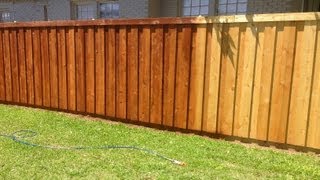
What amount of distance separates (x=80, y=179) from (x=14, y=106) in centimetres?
497

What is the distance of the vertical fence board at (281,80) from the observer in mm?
4863

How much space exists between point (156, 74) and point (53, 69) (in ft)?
8.38

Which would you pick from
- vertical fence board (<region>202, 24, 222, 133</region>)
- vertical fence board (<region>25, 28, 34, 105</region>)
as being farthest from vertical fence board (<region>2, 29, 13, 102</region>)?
vertical fence board (<region>202, 24, 222, 133</region>)

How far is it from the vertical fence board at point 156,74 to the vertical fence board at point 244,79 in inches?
54.3

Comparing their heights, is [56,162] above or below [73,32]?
below

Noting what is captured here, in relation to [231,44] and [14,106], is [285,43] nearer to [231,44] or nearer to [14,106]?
[231,44]

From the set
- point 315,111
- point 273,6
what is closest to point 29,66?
point 315,111

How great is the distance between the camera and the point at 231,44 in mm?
5328

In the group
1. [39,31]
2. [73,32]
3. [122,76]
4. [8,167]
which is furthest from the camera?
[39,31]

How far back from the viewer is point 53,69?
7.47 metres

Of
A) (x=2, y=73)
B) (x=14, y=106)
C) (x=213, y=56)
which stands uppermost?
(x=213, y=56)

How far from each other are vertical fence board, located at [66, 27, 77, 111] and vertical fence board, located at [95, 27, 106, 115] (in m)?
0.60

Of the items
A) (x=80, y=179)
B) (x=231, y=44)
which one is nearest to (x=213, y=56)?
(x=231, y=44)

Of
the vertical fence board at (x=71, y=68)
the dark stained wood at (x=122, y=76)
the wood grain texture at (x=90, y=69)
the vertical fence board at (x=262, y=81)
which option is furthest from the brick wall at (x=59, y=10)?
the vertical fence board at (x=262, y=81)
